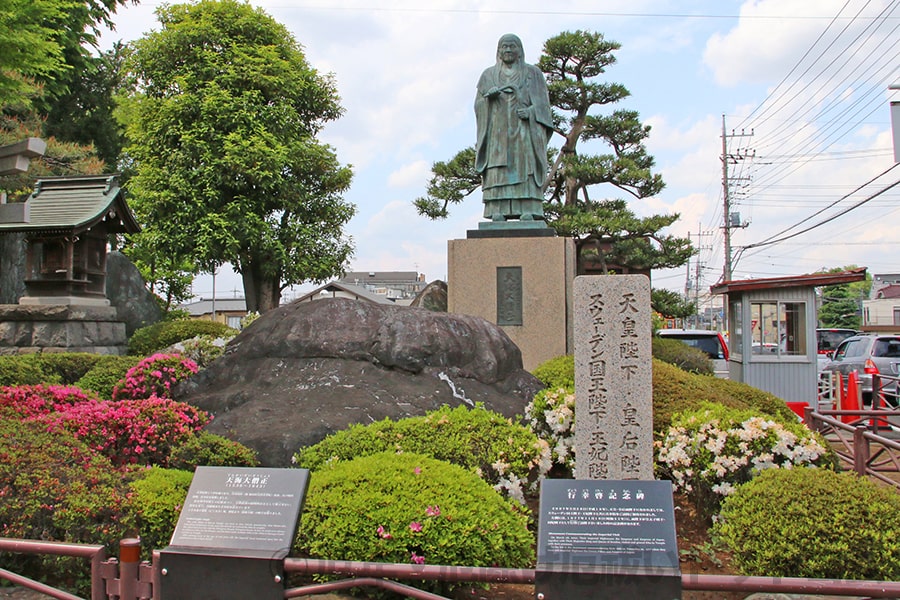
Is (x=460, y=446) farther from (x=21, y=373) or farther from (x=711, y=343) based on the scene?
(x=711, y=343)

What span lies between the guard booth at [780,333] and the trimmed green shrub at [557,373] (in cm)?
452

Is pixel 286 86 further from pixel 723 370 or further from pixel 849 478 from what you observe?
pixel 849 478

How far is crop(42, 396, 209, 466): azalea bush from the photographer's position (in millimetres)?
5539

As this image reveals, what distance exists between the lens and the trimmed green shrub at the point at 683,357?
11695 mm

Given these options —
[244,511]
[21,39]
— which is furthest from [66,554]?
[21,39]

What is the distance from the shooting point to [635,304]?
451 centimetres

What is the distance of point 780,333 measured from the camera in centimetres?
1160

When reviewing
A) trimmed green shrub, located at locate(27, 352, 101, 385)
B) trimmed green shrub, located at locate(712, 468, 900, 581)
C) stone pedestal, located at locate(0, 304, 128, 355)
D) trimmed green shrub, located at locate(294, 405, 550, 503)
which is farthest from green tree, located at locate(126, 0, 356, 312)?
trimmed green shrub, located at locate(712, 468, 900, 581)

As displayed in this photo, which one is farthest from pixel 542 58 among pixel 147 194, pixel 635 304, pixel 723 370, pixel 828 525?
pixel 828 525

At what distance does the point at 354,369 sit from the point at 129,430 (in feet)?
6.58

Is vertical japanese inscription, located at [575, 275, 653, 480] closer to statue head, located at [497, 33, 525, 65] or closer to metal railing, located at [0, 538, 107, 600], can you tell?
metal railing, located at [0, 538, 107, 600]

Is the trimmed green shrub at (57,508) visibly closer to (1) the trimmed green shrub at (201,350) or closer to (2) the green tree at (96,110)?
(1) the trimmed green shrub at (201,350)

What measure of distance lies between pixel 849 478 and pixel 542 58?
14001 millimetres

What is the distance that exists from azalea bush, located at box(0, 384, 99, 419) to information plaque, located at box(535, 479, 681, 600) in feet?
16.7
